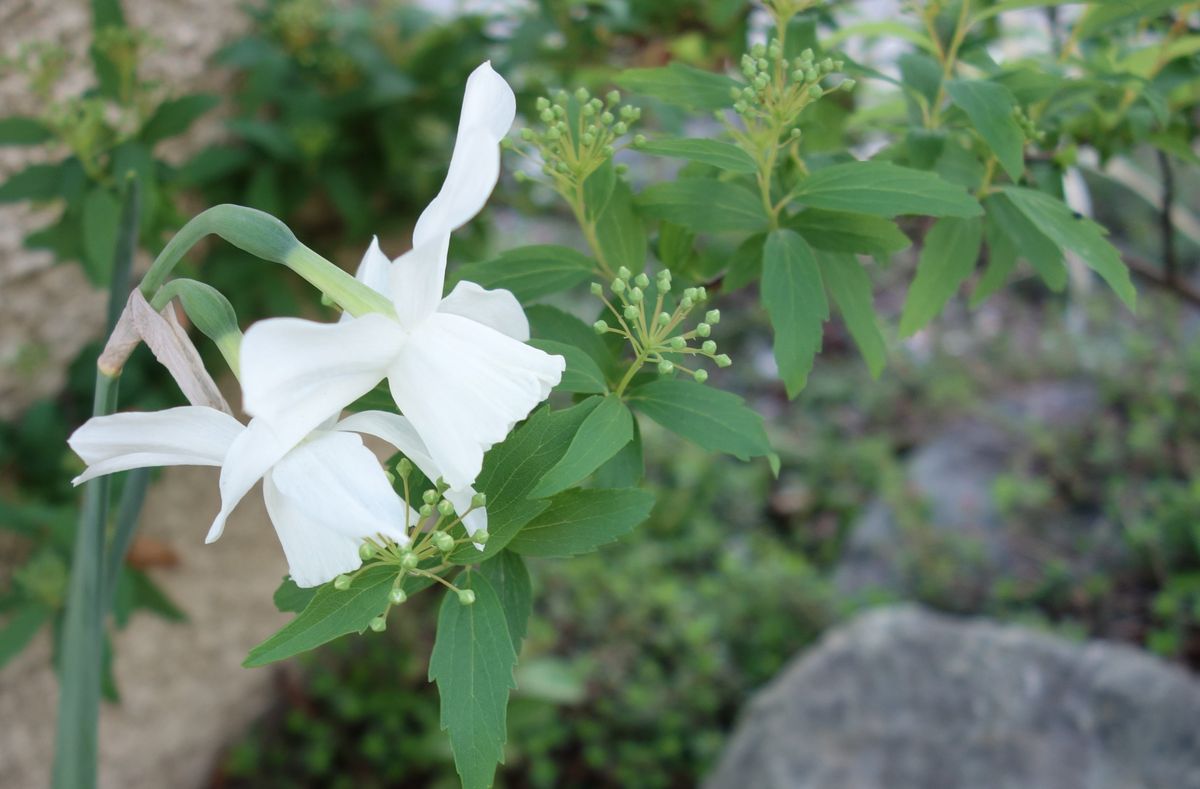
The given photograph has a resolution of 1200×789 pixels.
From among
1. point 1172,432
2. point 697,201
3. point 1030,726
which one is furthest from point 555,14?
point 1172,432

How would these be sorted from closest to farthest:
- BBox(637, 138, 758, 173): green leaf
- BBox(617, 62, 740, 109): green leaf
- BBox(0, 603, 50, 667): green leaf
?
BBox(637, 138, 758, 173): green leaf < BBox(617, 62, 740, 109): green leaf < BBox(0, 603, 50, 667): green leaf

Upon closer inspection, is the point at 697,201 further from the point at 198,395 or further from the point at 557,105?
the point at 198,395

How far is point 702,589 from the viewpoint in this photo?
2438 mm

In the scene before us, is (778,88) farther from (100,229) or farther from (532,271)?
(100,229)

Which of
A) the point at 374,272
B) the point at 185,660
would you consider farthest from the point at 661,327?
the point at 185,660

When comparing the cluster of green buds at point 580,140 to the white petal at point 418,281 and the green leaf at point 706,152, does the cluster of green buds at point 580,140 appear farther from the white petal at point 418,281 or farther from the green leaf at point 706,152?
the white petal at point 418,281

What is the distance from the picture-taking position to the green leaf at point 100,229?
3.26 ft

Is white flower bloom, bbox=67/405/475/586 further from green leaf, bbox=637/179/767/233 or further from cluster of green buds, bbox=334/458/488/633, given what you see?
green leaf, bbox=637/179/767/233

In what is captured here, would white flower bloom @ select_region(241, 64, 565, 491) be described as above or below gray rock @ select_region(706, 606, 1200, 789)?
above

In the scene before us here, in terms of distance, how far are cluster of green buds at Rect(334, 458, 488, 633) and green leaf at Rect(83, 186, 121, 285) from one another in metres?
0.65

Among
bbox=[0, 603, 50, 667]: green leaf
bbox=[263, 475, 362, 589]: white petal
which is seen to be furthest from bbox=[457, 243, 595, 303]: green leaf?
bbox=[0, 603, 50, 667]: green leaf

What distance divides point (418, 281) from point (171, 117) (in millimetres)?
797

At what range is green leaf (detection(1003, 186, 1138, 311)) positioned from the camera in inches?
25.6

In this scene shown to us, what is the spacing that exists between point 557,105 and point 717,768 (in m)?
1.63
